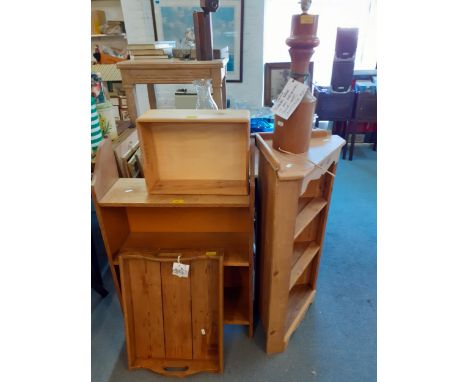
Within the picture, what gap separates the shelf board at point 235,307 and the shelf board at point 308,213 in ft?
1.67

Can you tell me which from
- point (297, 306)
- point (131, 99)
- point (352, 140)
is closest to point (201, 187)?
point (131, 99)

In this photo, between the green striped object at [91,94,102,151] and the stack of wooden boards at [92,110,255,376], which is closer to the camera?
the stack of wooden boards at [92,110,255,376]

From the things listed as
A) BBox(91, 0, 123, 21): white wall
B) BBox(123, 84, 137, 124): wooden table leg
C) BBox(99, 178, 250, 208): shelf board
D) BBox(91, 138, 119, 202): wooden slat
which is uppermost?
BBox(91, 0, 123, 21): white wall

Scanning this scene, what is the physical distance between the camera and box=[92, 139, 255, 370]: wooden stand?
1217 millimetres

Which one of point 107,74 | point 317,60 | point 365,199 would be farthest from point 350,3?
point 107,74

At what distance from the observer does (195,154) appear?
128 cm

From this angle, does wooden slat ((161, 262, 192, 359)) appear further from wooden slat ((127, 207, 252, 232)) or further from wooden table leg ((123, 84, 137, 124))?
wooden table leg ((123, 84, 137, 124))

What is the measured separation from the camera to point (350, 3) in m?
3.56

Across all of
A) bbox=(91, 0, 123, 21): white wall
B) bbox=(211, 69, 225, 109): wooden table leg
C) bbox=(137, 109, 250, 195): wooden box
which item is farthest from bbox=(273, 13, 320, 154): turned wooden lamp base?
bbox=(91, 0, 123, 21): white wall

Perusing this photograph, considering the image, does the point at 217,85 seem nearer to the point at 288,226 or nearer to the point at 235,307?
the point at 288,226

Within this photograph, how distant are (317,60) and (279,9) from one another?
32.3 inches

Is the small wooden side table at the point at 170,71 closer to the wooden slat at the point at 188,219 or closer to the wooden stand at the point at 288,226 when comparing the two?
the wooden stand at the point at 288,226

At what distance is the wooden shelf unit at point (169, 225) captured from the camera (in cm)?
122

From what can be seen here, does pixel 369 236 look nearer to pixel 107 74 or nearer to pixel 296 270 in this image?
pixel 296 270
